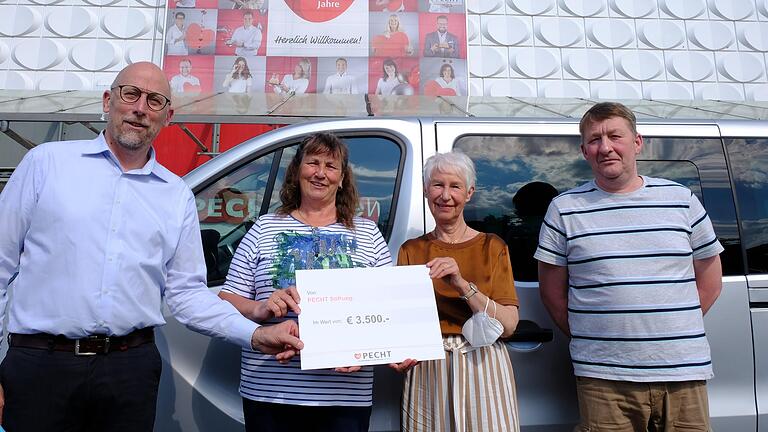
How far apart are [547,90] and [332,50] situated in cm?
363

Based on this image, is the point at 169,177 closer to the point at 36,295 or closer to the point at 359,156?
the point at 36,295

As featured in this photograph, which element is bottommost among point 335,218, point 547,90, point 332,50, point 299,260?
point 299,260

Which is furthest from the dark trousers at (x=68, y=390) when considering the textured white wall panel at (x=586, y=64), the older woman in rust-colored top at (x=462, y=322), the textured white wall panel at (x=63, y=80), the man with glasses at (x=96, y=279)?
the textured white wall panel at (x=586, y=64)

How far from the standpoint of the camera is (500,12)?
27.1ft

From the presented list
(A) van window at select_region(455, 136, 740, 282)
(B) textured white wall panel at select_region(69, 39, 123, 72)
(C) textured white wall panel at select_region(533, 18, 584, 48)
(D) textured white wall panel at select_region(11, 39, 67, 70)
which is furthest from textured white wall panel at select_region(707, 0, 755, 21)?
(D) textured white wall panel at select_region(11, 39, 67, 70)

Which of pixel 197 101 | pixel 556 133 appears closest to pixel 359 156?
pixel 556 133

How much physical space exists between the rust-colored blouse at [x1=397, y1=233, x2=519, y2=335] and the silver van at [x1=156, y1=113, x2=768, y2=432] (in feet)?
1.22

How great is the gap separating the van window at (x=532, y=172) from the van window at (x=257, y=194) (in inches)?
14.6

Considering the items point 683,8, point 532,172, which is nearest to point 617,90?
point 683,8

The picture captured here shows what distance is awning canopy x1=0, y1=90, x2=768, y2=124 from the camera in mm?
5102

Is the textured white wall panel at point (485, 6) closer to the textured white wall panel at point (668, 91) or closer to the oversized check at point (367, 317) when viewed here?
the textured white wall panel at point (668, 91)

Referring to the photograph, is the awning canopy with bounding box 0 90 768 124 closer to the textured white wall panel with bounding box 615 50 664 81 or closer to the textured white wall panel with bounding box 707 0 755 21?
the textured white wall panel with bounding box 615 50 664 81

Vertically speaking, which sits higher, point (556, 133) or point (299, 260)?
point (556, 133)

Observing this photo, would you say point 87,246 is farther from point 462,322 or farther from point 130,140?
point 462,322
